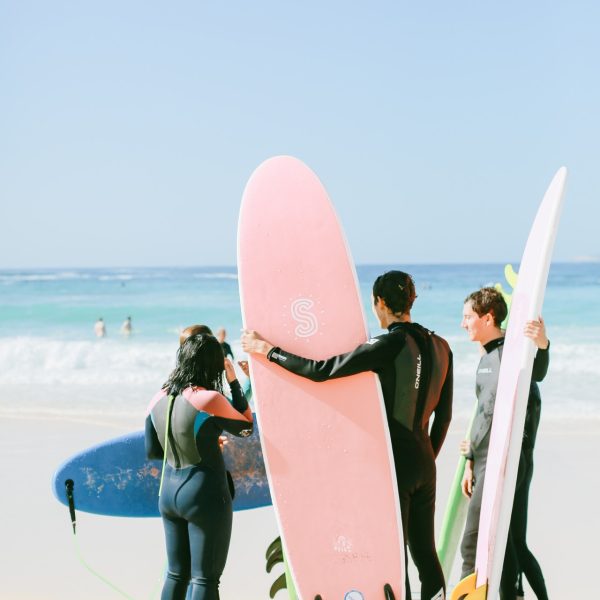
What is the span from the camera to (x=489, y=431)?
2807 millimetres

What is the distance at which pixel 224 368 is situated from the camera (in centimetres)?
262

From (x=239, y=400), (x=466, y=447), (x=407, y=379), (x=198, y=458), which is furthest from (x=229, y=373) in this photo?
(x=466, y=447)

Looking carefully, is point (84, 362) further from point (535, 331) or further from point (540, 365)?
point (535, 331)

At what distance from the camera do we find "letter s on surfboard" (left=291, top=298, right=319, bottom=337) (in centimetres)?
267

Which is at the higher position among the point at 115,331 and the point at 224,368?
the point at 224,368

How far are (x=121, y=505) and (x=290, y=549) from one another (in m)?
0.93

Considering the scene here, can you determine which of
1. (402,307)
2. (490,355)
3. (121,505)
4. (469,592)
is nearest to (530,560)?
(469,592)

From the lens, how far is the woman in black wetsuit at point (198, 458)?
2572 millimetres

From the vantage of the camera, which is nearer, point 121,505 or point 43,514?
point 121,505

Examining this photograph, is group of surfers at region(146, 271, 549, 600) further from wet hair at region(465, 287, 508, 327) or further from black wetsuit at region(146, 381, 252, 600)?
wet hair at region(465, 287, 508, 327)

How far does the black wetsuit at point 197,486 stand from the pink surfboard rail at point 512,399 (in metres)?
0.77

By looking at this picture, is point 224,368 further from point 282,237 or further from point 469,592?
point 469,592

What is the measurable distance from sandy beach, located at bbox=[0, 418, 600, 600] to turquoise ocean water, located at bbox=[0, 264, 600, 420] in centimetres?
323

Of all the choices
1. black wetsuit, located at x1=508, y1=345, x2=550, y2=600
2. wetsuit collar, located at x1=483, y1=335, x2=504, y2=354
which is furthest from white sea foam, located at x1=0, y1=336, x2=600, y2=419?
wetsuit collar, located at x1=483, y1=335, x2=504, y2=354
